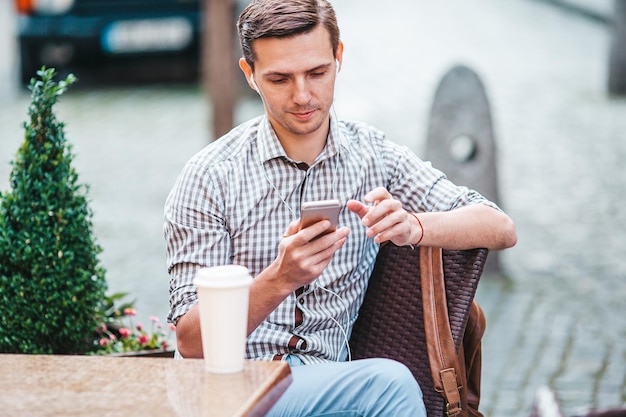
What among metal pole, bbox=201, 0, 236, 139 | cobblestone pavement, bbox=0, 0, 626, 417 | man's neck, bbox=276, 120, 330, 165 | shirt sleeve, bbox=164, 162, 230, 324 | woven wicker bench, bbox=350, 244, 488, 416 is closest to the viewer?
shirt sleeve, bbox=164, 162, 230, 324

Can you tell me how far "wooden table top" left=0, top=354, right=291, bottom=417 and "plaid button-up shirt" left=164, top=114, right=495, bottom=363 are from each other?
375 mm

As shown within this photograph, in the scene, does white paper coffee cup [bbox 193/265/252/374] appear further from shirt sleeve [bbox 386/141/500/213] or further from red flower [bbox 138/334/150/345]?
red flower [bbox 138/334/150/345]

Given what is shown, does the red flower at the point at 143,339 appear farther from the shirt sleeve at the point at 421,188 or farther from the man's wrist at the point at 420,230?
the man's wrist at the point at 420,230

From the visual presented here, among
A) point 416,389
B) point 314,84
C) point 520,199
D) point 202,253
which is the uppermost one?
point 314,84

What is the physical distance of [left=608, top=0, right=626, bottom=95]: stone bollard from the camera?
1124 cm

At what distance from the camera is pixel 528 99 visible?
1120 cm

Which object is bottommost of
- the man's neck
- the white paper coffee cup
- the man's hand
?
the white paper coffee cup

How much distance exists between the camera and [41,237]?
3.32m

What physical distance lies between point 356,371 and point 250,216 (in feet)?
1.62

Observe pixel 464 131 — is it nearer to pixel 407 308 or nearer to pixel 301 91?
pixel 407 308

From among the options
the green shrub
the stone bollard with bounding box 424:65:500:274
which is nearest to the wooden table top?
the green shrub

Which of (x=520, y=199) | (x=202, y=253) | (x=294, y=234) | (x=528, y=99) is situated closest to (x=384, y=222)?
(x=294, y=234)

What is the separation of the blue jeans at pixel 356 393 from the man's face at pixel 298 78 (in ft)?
2.05

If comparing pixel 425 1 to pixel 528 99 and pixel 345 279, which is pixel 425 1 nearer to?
pixel 528 99
